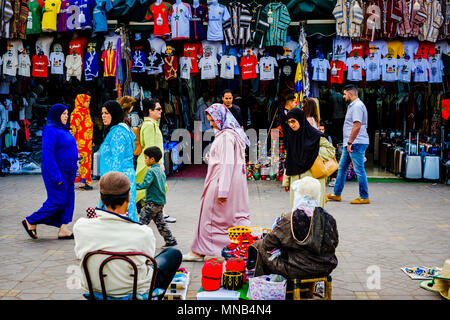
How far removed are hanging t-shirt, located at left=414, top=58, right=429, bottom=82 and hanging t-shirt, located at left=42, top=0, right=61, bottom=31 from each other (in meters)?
7.92

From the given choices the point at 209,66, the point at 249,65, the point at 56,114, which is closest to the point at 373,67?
the point at 249,65

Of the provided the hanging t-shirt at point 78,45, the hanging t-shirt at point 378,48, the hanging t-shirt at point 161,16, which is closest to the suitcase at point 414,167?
the hanging t-shirt at point 378,48

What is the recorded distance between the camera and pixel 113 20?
429 inches

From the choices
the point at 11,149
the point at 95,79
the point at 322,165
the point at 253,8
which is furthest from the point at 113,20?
the point at 322,165

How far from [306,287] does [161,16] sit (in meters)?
7.95

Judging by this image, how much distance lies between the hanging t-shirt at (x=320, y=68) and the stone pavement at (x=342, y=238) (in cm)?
244

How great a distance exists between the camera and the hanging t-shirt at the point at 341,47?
10.9 meters

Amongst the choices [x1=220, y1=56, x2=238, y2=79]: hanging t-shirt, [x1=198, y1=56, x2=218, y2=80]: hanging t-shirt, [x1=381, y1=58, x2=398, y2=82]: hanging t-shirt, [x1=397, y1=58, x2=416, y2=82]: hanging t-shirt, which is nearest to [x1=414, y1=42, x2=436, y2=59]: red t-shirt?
[x1=397, y1=58, x2=416, y2=82]: hanging t-shirt

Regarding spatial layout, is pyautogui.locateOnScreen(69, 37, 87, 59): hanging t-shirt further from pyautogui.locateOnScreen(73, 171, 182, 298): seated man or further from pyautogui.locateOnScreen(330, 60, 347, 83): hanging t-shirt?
pyautogui.locateOnScreen(73, 171, 182, 298): seated man

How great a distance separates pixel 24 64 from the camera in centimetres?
Answer: 1134

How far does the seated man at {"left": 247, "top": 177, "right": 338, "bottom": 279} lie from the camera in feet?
12.5

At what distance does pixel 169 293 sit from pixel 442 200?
6600mm

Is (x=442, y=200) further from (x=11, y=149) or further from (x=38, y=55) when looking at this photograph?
(x=11, y=149)

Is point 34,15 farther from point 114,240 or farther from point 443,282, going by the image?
point 443,282
